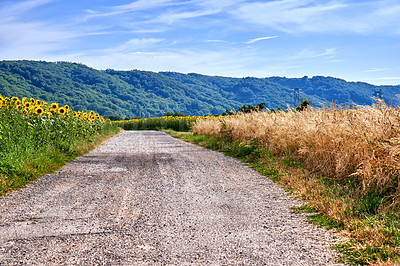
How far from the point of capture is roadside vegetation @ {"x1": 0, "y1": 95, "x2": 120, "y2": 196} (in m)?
7.08

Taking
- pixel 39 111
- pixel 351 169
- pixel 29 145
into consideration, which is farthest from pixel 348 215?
pixel 39 111

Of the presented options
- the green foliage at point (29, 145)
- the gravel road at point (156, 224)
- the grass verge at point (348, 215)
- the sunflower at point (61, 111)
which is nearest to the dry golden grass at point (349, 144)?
the grass verge at point (348, 215)

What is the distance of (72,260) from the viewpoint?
3.34m

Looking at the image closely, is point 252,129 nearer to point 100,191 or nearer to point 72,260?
point 100,191

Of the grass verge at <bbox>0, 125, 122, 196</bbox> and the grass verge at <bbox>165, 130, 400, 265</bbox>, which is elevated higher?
the grass verge at <bbox>0, 125, 122, 196</bbox>

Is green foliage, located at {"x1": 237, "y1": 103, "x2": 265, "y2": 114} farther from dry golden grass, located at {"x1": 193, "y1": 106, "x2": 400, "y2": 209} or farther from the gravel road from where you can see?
the gravel road

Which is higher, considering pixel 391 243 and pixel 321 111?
pixel 321 111

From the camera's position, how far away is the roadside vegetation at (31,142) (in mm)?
7078

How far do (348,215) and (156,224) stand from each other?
249 cm

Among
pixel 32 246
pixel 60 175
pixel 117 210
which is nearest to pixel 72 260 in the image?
pixel 32 246

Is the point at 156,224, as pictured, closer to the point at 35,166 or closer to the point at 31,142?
the point at 35,166

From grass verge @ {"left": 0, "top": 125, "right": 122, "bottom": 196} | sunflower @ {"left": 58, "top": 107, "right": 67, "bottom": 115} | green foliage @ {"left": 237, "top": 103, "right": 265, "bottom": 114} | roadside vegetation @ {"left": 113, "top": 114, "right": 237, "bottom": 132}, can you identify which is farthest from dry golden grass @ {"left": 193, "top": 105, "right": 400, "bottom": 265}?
roadside vegetation @ {"left": 113, "top": 114, "right": 237, "bottom": 132}

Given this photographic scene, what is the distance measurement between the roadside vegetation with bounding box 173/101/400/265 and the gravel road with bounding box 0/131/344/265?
0.34 m

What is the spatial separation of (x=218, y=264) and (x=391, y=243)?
70.5 inches
